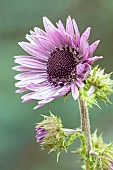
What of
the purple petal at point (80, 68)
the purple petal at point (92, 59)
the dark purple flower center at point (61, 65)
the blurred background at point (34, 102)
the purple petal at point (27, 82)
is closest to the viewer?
the purple petal at point (92, 59)

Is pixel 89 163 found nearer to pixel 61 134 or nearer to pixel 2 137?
pixel 61 134

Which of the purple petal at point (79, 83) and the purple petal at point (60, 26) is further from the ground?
the purple petal at point (60, 26)

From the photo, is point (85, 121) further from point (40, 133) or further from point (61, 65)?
point (61, 65)

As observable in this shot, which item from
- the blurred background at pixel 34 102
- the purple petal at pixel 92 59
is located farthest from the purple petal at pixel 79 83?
the blurred background at pixel 34 102

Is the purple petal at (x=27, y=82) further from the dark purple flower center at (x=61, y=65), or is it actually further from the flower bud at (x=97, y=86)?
the flower bud at (x=97, y=86)

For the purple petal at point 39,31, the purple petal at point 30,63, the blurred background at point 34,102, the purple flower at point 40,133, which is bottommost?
the purple flower at point 40,133

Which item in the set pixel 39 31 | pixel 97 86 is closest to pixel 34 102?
pixel 97 86
